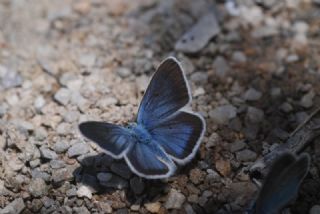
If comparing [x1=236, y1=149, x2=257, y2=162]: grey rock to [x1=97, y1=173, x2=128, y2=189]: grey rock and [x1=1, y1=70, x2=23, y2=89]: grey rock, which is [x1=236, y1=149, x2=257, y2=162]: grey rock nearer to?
[x1=97, y1=173, x2=128, y2=189]: grey rock

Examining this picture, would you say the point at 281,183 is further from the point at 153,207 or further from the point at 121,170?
the point at 121,170

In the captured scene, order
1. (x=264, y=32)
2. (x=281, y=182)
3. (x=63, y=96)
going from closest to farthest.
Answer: (x=281, y=182) → (x=63, y=96) → (x=264, y=32)

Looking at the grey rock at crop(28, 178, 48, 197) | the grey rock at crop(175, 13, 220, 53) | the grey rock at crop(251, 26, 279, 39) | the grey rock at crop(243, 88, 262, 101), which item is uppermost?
the grey rock at crop(175, 13, 220, 53)

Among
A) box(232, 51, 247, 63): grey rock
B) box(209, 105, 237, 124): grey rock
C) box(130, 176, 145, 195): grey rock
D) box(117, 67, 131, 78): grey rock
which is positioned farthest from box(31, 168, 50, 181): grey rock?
box(232, 51, 247, 63): grey rock

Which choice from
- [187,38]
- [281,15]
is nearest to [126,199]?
[187,38]

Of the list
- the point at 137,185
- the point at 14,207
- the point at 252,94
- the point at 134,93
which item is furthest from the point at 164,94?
the point at 14,207
